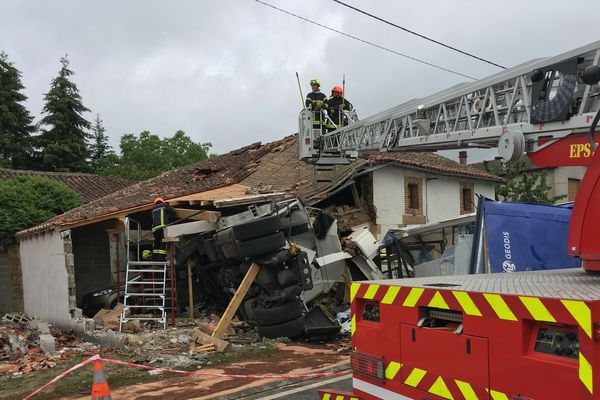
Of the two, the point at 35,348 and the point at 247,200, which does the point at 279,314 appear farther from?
the point at 35,348

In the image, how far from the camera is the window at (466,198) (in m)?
21.4

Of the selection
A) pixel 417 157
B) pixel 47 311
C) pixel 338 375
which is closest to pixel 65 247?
pixel 47 311

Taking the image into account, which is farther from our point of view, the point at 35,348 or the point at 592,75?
the point at 35,348

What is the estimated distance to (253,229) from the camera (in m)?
10.6

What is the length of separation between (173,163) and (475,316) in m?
37.9

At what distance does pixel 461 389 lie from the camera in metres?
3.22

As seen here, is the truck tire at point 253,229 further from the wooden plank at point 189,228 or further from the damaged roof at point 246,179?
the damaged roof at point 246,179

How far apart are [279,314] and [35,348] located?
5.08 metres

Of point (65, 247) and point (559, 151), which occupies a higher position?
point (559, 151)

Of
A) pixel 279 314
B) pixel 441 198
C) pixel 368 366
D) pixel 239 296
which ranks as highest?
pixel 441 198

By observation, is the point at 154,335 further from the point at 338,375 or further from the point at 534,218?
the point at 534,218

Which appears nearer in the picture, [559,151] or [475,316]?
[475,316]

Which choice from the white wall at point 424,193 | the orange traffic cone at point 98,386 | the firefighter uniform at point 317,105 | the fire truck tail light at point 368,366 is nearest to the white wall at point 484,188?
the white wall at point 424,193

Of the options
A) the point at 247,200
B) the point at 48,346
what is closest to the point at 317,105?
the point at 247,200
